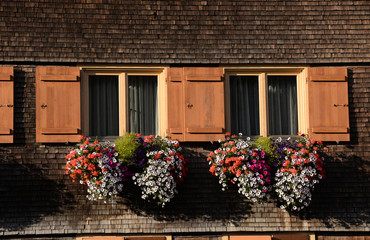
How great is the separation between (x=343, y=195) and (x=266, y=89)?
2290 mm

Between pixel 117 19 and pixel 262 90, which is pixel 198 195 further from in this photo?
pixel 117 19

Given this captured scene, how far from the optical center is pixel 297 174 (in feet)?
31.6

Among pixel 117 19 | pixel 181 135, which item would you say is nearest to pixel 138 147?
pixel 181 135

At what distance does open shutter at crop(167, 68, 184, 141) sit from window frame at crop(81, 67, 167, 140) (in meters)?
0.14

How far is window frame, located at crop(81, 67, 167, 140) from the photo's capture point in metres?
10.3

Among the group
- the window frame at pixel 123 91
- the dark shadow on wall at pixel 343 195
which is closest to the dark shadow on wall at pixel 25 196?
the window frame at pixel 123 91

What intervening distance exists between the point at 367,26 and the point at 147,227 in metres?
5.32

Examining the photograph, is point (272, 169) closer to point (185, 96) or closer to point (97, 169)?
point (185, 96)

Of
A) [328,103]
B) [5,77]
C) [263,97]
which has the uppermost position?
[5,77]

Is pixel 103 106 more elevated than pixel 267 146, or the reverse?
pixel 103 106

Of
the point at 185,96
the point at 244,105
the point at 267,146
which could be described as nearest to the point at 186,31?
the point at 185,96

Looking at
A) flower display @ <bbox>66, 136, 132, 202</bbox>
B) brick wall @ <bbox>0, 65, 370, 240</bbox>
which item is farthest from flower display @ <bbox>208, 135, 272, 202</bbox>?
flower display @ <bbox>66, 136, 132, 202</bbox>

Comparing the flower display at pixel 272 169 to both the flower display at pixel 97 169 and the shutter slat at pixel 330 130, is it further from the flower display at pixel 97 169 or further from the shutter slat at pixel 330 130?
the flower display at pixel 97 169

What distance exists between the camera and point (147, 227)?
9.84 meters
